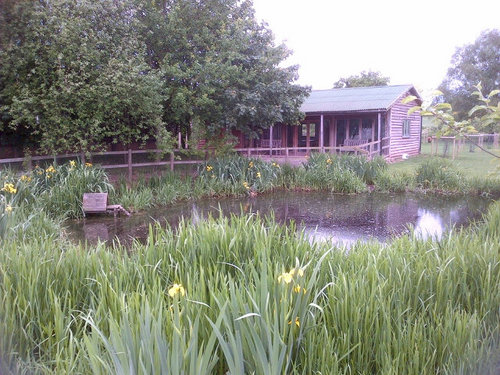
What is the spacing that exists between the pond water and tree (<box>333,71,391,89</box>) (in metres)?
28.2

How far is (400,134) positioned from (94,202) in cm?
1695

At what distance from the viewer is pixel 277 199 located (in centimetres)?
1122

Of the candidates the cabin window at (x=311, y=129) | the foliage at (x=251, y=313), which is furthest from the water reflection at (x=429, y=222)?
the cabin window at (x=311, y=129)

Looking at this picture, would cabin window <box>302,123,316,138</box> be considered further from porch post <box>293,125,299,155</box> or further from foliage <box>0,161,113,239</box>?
foliage <box>0,161,113,239</box>

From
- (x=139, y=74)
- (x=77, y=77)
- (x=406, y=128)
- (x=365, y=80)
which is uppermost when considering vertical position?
(x=365, y=80)

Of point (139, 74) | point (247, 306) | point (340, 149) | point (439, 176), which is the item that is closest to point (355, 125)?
point (340, 149)

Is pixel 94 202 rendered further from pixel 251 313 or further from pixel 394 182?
pixel 394 182

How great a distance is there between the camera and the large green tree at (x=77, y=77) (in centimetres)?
879

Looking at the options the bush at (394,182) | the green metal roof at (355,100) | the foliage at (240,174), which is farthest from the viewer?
the green metal roof at (355,100)

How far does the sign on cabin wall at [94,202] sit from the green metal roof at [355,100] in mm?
13364

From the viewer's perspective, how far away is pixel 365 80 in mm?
37844

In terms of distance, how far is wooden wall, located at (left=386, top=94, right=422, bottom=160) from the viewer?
2029 centimetres

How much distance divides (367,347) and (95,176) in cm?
788

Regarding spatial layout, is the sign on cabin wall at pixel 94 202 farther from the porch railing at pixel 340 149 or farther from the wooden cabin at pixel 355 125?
the wooden cabin at pixel 355 125
